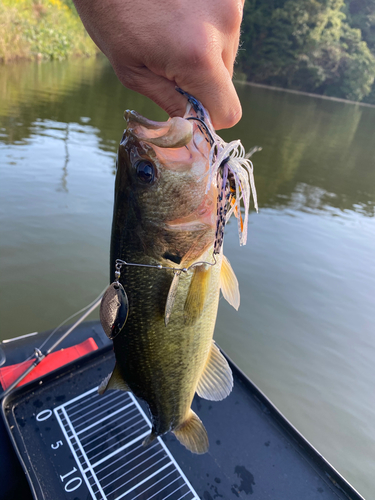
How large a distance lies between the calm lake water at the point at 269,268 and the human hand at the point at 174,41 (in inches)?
136

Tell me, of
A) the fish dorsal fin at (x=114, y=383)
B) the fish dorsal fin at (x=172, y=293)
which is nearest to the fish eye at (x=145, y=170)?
the fish dorsal fin at (x=172, y=293)

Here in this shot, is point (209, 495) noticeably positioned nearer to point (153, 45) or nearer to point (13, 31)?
point (153, 45)

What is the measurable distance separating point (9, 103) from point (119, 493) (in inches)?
554

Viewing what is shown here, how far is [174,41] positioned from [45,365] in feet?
7.65

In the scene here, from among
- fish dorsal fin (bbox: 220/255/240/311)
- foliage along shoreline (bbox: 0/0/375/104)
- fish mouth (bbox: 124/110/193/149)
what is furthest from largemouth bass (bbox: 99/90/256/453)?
foliage along shoreline (bbox: 0/0/375/104)

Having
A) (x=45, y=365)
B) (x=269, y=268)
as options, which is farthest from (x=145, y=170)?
(x=269, y=268)

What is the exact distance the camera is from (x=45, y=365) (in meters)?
2.54

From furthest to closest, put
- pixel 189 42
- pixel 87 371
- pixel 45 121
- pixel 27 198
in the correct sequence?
pixel 45 121 < pixel 27 198 < pixel 87 371 < pixel 189 42

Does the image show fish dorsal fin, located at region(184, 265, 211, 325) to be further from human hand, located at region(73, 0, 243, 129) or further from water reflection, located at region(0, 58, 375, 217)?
water reflection, located at region(0, 58, 375, 217)

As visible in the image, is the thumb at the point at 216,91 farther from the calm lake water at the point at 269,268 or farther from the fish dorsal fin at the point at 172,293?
the calm lake water at the point at 269,268

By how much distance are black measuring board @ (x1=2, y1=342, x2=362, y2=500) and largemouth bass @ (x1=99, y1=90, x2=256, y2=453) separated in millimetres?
394

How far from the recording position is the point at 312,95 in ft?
143

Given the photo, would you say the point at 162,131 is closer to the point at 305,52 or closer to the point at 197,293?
the point at 197,293

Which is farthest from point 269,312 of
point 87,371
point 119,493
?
point 119,493
